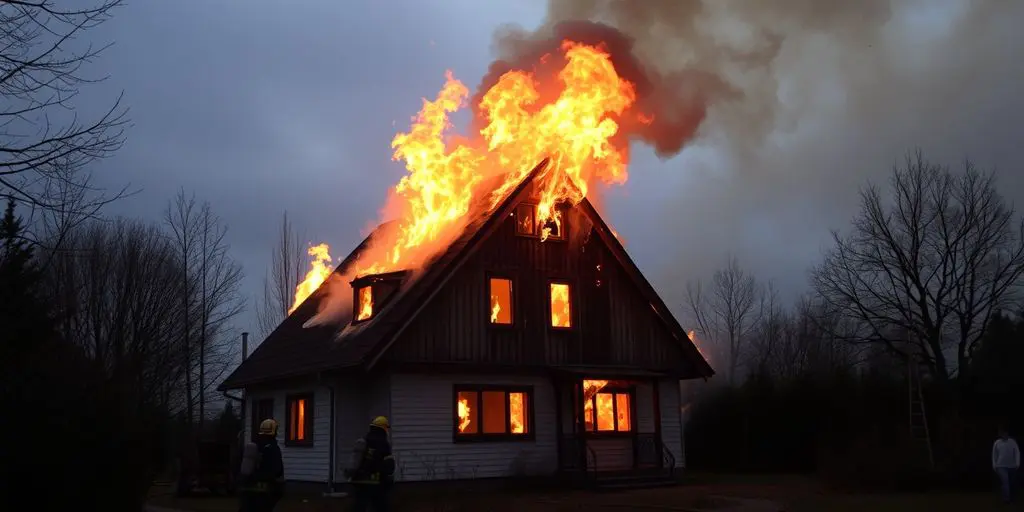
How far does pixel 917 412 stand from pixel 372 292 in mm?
17952

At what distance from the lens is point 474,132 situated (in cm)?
2436

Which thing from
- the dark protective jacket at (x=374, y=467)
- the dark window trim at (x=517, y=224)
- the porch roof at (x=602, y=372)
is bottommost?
the dark protective jacket at (x=374, y=467)

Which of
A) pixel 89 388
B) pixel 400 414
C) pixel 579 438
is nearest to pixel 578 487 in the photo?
pixel 579 438

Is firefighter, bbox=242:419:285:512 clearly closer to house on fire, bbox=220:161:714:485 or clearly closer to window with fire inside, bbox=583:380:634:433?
house on fire, bbox=220:161:714:485

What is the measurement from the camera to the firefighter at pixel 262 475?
35.3 feet

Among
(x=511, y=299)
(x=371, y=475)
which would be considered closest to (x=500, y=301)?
(x=511, y=299)

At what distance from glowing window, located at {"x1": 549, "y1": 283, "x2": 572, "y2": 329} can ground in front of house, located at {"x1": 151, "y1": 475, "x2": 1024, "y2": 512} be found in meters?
4.71

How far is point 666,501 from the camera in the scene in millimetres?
19688

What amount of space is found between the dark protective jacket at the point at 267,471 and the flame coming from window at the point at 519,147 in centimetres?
1253

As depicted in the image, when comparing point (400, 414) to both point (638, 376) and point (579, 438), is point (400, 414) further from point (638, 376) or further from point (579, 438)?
point (638, 376)

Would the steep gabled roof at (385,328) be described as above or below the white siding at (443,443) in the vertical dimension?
above

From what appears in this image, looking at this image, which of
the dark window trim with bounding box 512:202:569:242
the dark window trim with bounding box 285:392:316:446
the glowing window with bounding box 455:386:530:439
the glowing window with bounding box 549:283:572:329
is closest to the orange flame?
the glowing window with bounding box 455:386:530:439

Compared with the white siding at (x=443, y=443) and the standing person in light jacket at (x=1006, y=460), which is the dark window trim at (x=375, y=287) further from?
the standing person in light jacket at (x=1006, y=460)

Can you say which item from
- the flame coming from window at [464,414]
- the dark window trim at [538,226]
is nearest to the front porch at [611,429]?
the flame coming from window at [464,414]
